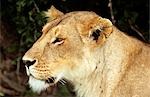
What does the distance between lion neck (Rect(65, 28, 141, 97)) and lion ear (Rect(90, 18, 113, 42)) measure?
0.09 m

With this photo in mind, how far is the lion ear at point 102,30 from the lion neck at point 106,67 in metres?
0.09

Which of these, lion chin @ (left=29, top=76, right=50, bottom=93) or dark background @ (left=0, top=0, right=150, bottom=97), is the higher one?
lion chin @ (left=29, top=76, right=50, bottom=93)

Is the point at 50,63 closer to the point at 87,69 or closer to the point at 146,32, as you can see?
the point at 87,69

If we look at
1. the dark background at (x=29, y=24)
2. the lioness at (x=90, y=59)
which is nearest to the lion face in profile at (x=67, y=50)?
the lioness at (x=90, y=59)

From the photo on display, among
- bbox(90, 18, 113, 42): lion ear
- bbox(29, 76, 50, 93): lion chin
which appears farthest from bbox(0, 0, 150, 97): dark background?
bbox(90, 18, 113, 42): lion ear

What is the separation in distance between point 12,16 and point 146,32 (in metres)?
1.78

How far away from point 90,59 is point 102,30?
26 cm

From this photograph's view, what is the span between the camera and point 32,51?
4672 millimetres

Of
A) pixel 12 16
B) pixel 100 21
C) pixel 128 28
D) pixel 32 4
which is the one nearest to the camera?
pixel 100 21

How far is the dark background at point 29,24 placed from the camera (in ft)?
22.4

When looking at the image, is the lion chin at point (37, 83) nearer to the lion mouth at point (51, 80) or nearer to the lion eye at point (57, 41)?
the lion mouth at point (51, 80)

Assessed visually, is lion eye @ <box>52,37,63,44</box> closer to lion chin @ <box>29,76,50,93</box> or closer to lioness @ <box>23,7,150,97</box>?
lioness @ <box>23,7,150,97</box>

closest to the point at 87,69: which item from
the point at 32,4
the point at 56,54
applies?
the point at 56,54

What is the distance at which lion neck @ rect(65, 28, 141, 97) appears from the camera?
4.71 metres
